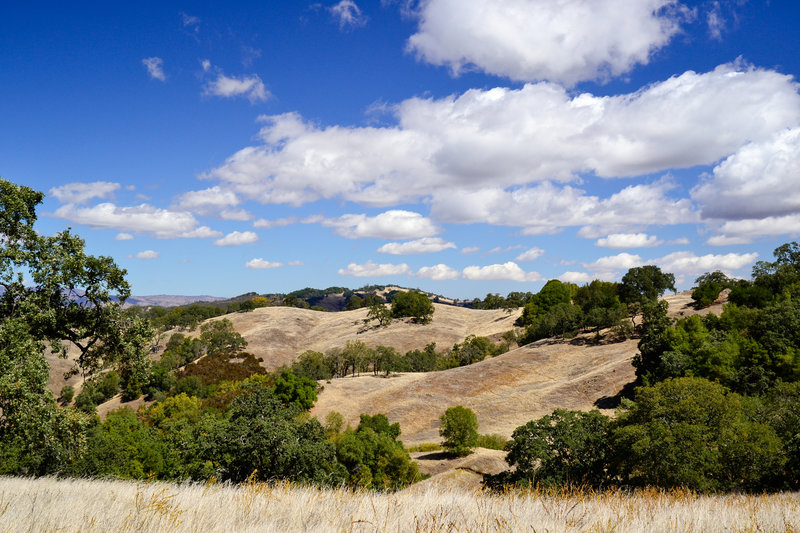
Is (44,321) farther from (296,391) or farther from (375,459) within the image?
(296,391)

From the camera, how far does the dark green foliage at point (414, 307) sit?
5261 inches

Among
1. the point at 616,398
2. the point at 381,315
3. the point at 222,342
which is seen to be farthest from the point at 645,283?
the point at 222,342

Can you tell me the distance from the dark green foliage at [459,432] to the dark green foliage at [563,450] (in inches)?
743

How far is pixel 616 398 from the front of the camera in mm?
61812

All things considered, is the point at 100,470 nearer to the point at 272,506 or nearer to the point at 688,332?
the point at 272,506

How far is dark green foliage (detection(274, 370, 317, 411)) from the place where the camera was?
66375mm

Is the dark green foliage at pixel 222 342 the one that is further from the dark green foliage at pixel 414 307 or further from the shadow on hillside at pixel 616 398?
the shadow on hillside at pixel 616 398

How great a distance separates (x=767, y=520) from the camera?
24.3ft

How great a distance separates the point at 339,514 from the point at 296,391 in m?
62.9

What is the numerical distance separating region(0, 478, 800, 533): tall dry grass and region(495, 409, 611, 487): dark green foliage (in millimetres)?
21459

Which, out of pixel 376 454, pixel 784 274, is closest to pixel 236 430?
pixel 376 454

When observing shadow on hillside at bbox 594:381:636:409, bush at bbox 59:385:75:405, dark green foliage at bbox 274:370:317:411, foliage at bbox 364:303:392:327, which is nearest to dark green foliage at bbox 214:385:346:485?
dark green foliage at bbox 274:370:317:411

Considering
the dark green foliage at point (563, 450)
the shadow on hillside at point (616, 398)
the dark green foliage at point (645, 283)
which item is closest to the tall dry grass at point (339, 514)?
the dark green foliage at point (563, 450)

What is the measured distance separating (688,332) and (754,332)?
694 cm
